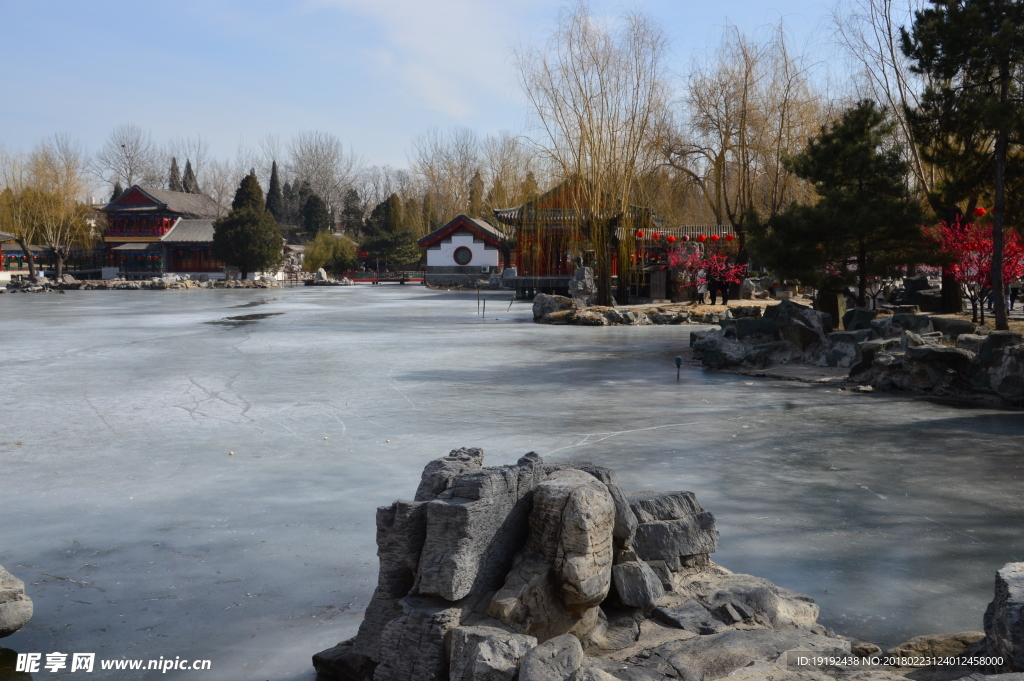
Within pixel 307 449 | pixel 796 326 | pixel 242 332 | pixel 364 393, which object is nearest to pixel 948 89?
pixel 796 326

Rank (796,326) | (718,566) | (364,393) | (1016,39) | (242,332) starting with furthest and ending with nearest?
(242,332), (796,326), (1016,39), (364,393), (718,566)

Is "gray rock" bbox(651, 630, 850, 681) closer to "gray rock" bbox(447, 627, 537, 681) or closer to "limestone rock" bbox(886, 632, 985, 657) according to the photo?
"limestone rock" bbox(886, 632, 985, 657)

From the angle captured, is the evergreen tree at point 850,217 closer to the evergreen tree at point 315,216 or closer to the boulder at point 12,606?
the boulder at point 12,606

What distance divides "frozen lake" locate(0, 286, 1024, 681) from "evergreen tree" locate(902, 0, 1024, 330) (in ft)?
16.5

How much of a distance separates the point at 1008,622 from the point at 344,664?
93.6 inches

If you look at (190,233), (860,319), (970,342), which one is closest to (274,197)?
(190,233)

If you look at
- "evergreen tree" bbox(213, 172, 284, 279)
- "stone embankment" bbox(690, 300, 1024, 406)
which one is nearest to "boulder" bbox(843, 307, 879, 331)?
"stone embankment" bbox(690, 300, 1024, 406)

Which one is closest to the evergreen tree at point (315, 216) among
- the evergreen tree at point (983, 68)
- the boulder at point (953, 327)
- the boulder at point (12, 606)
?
the evergreen tree at point (983, 68)

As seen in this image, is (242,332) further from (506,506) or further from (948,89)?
(506,506)

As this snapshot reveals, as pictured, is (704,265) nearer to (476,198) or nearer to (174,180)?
(476,198)

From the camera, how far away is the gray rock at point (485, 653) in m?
2.80

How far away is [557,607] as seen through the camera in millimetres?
3326

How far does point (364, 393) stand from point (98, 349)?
762 cm

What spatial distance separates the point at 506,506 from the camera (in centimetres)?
350
